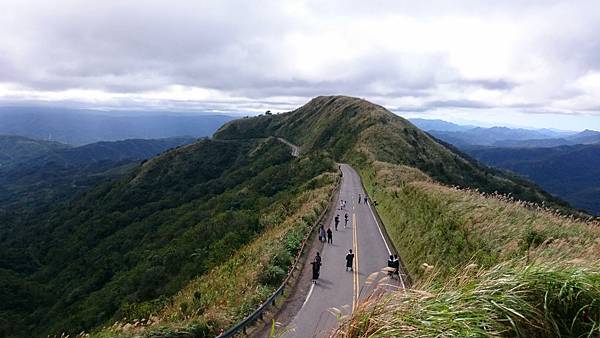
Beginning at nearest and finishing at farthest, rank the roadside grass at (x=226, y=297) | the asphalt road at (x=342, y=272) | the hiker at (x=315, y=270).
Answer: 1. the roadside grass at (x=226, y=297)
2. the asphalt road at (x=342, y=272)
3. the hiker at (x=315, y=270)

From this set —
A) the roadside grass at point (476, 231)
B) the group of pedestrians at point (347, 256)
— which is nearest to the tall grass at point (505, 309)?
the group of pedestrians at point (347, 256)

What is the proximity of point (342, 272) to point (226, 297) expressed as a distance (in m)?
6.63

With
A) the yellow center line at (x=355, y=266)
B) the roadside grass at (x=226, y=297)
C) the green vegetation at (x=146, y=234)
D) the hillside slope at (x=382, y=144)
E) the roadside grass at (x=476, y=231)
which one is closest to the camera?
the roadside grass at (x=226, y=297)

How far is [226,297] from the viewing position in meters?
16.7

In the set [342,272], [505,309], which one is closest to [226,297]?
[342,272]

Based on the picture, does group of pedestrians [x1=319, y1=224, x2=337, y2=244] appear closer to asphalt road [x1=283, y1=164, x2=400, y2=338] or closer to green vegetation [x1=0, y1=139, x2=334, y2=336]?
asphalt road [x1=283, y1=164, x2=400, y2=338]

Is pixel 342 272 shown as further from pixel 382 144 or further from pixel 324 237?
pixel 382 144

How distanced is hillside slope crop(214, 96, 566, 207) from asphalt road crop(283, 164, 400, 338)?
31115mm

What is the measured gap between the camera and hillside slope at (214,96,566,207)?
7419 cm

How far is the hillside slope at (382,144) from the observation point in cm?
7419

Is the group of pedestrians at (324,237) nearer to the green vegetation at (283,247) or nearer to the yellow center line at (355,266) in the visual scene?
the green vegetation at (283,247)

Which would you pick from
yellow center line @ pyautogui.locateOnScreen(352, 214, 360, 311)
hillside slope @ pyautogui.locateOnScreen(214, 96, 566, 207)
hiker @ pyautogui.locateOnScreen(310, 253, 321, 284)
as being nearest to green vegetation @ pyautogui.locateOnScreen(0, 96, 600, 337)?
hillside slope @ pyautogui.locateOnScreen(214, 96, 566, 207)

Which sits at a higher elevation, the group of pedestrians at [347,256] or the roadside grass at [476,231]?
the roadside grass at [476,231]

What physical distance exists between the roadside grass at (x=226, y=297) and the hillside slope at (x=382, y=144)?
132 ft
